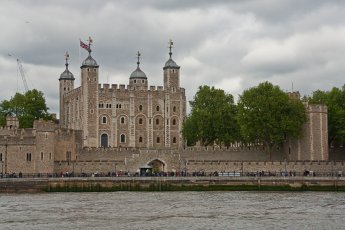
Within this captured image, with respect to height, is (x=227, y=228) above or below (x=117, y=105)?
below

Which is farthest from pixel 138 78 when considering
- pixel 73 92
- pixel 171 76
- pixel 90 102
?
pixel 90 102

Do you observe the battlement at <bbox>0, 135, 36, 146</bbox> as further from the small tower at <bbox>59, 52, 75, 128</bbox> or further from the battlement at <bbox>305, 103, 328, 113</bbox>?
the small tower at <bbox>59, 52, 75, 128</bbox>

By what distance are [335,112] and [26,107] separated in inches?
1656

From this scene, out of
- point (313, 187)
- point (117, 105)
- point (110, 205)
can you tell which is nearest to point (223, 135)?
point (117, 105)

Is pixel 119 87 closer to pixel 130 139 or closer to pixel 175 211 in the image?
pixel 130 139

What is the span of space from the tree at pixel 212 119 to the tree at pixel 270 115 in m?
8.00

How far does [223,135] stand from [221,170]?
13226 mm

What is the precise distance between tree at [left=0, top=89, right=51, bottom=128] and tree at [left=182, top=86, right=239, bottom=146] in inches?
837

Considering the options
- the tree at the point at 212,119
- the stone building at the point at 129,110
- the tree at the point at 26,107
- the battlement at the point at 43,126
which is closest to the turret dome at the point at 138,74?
the stone building at the point at 129,110

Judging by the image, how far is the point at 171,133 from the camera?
121188mm

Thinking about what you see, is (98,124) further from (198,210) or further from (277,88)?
(198,210)

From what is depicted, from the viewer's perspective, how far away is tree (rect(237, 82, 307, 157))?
92.8 metres

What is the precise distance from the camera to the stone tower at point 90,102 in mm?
115250

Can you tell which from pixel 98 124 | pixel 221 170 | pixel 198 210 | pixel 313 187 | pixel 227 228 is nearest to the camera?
pixel 227 228
